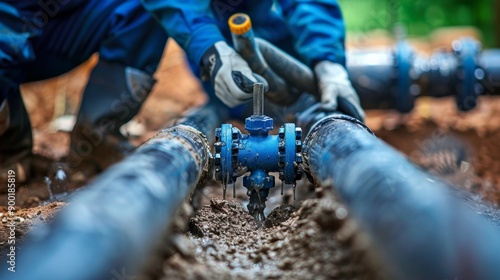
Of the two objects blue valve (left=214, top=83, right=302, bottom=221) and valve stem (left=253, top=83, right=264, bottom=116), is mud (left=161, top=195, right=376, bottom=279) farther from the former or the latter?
valve stem (left=253, top=83, right=264, bottom=116)

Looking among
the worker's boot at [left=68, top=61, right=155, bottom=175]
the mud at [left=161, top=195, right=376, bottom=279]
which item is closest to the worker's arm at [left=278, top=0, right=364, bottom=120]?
the worker's boot at [left=68, top=61, right=155, bottom=175]

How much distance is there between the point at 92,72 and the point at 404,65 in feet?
5.41

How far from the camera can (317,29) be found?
264 centimetres

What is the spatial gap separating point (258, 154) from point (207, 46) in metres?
0.61

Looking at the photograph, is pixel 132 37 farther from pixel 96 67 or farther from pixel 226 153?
pixel 226 153

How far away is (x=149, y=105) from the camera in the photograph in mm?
4469

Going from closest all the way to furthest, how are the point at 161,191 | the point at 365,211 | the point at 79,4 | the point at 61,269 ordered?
the point at 61,269, the point at 365,211, the point at 161,191, the point at 79,4

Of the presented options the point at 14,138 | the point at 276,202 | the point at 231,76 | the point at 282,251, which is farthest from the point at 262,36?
the point at 282,251

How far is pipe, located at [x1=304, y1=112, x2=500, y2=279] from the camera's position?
3.06 ft

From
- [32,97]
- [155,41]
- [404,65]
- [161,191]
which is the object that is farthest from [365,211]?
[32,97]

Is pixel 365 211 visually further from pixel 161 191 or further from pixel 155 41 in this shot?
pixel 155 41

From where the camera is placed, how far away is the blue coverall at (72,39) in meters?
2.70

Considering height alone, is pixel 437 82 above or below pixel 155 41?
below

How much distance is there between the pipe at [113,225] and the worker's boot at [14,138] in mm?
1500
